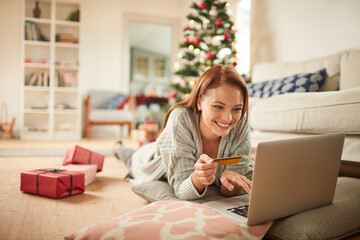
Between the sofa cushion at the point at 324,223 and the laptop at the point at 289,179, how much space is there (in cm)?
3

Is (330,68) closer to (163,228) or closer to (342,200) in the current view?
(342,200)

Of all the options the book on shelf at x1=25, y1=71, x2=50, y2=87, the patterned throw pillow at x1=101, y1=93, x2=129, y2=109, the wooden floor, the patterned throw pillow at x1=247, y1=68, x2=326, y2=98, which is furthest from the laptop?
the book on shelf at x1=25, y1=71, x2=50, y2=87

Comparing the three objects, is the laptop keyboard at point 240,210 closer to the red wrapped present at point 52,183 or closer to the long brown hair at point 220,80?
the long brown hair at point 220,80

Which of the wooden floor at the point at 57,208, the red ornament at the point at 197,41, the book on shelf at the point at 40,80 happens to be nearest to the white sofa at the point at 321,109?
the wooden floor at the point at 57,208

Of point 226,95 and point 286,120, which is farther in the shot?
point 286,120

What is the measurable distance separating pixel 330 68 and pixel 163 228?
5.95ft

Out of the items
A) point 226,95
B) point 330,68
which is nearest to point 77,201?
point 226,95

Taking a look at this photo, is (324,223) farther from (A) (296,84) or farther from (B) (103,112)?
(B) (103,112)

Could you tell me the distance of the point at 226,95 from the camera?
1.15 m

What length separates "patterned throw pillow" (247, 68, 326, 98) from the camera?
2.06m

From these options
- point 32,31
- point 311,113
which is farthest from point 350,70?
point 32,31

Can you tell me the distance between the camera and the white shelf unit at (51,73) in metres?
4.66

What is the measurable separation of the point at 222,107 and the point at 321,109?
0.69 meters

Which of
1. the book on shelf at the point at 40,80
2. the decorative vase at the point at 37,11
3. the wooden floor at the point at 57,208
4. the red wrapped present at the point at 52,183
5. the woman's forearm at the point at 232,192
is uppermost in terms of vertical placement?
the decorative vase at the point at 37,11
